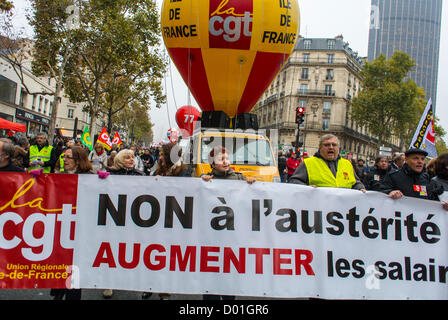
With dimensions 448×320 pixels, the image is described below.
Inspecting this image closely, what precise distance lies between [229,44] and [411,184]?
4.85m

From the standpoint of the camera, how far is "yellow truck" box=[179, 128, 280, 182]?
696 centimetres

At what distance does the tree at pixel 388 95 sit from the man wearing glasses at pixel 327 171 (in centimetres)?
4817

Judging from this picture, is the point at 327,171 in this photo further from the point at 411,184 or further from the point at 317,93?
the point at 317,93

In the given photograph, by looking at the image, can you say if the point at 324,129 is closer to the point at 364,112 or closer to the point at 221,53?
the point at 364,112

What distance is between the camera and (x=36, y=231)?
A: 3381 millimetres

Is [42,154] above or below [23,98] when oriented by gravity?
below

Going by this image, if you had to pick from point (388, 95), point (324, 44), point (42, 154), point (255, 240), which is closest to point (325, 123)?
point (388, 95)

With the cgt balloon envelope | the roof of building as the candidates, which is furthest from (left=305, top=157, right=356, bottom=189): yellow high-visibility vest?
the roof of building

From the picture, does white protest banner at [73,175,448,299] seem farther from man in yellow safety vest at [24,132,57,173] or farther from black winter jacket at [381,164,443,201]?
man in yellow safety vest at [24,132,57,173]

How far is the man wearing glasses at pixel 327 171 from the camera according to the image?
394 cm

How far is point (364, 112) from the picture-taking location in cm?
4956

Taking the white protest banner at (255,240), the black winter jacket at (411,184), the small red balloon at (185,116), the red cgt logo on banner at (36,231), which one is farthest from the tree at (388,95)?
the red cgt logo on banner at (36,231)

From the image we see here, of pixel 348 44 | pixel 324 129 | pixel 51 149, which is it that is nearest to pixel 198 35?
pixel 51 149
